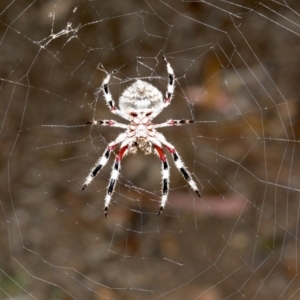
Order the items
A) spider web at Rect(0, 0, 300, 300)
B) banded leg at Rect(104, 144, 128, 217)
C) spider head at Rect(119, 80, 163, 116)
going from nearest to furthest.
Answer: spider head at Rect(119, 80, 163, 116) → banded leg at Rect(104, 144, 128, 217) → spider web at Rect(0, 0, 300, 300)

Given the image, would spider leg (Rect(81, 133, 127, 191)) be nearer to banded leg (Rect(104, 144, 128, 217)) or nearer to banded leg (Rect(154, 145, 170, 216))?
banded leg (Rect(104, 144, 128, 217))

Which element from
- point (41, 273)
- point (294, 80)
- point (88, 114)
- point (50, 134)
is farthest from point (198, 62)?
point (41, 273)

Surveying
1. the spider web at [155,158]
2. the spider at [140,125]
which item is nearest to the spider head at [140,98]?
the spider at [140,125]

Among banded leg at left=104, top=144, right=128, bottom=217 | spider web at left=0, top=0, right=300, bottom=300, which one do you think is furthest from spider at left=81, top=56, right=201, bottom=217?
spider web at left=0, top=0, right=300, bottom=300

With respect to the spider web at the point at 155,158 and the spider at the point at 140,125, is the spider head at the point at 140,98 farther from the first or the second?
the spider web at the point at 155,158

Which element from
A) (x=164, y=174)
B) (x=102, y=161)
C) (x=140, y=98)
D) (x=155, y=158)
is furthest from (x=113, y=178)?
(x=155, y=158)

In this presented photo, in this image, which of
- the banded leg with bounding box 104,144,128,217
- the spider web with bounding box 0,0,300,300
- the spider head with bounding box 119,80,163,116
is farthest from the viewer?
the spider web with bounding box 0,0,300,300

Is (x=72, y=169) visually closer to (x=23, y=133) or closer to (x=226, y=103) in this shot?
(x=23, y=133)
